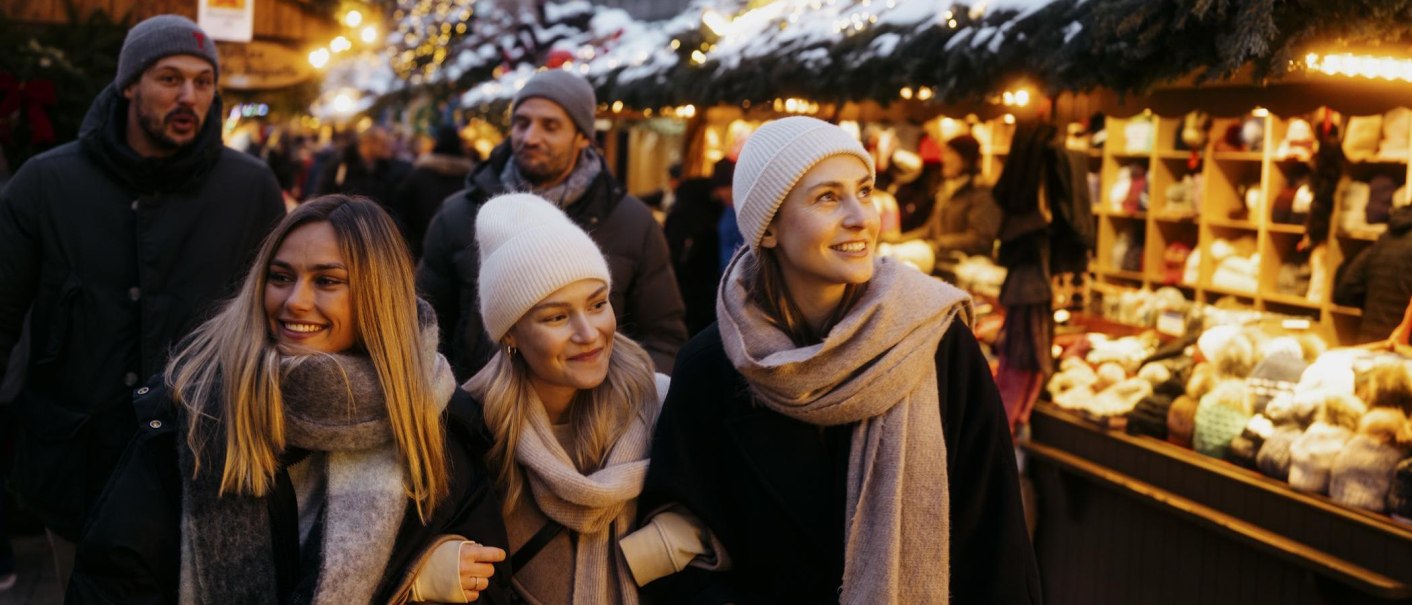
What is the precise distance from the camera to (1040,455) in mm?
6898

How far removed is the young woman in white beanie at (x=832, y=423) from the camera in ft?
8.92

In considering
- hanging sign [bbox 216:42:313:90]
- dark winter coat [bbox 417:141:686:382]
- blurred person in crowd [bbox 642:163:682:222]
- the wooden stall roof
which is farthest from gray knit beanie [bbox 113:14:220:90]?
blurred person in crowd [bbox 642:163:682:222]

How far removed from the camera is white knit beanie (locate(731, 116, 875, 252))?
9.38 ft

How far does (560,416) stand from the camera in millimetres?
3281

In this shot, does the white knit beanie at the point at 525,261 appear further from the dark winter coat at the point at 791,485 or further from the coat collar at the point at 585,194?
the coat collar at the point at 585,194

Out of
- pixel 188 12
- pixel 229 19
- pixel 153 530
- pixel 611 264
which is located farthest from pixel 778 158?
pixel 188 12

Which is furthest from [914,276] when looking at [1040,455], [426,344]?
[1040,455]

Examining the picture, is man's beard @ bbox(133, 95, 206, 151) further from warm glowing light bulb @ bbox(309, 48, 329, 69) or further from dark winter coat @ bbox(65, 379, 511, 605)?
warm glowing light bulb @ bbox(309, 48, 329, 69)

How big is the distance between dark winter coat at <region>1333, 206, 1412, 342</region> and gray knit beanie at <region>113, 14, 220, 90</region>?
489cm

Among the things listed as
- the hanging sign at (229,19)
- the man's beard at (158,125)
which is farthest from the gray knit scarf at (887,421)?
the hanging sign at (229,19)

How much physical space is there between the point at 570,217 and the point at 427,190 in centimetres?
459

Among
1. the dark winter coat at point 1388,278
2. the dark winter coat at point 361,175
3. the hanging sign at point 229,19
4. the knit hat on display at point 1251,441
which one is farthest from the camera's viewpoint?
the dark winter coat at point 361,175

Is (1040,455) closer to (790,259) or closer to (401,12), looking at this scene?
(790,259)

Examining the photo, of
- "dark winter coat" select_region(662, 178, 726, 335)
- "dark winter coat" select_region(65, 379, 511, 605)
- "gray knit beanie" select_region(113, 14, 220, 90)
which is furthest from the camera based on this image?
"dark winter coat" select_region(662, 178, 726, 335)
